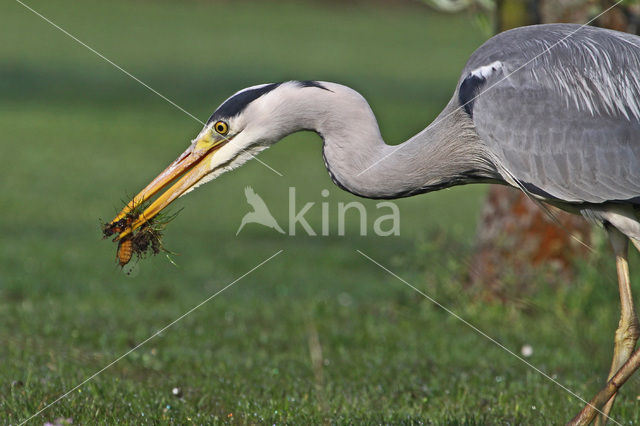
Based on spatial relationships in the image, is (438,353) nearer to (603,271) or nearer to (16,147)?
(603,271)

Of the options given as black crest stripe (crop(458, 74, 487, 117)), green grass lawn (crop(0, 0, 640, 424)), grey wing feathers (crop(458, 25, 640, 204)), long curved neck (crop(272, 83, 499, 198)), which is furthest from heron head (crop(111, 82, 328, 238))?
green grass lawn (crop(0, 0, 640, 424))

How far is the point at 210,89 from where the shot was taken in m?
28.0

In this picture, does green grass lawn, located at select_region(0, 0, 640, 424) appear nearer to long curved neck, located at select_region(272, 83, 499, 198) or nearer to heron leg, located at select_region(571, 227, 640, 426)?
heron leg, located at select_region(571, 227, 640, 426)

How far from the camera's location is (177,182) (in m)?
5.60

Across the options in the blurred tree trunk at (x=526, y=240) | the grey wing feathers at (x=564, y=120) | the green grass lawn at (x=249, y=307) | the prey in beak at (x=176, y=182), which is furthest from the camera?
the blurred tree trunk at (x=526, y=240)

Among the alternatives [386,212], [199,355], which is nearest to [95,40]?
[386,212]

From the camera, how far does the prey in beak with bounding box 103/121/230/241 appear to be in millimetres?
5559

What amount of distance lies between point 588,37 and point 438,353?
2.96 meters

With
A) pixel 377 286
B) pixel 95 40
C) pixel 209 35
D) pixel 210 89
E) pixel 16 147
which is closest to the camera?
pixel 377 286

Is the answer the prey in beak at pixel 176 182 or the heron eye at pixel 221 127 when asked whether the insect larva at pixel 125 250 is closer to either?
the prey in beak at pixel 176 182

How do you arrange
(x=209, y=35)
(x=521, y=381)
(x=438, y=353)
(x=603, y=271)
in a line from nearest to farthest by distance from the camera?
1. (x=521, y=381)
2. (x=438, y=353)
3. (x=603, y=271)
4. (x=209, y=35)

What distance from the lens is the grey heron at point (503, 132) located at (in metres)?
5.45

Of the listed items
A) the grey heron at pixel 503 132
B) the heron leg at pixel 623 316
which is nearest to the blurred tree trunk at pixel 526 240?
the heron leg at pixel 623 316

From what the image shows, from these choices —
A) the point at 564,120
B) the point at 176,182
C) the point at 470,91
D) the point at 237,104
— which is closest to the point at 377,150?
the point at 470,91
